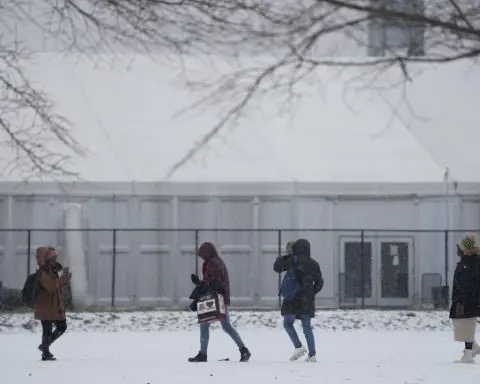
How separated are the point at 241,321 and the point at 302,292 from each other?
26.1 ft

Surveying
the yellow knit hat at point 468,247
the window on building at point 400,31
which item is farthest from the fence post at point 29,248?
the window on building at point 400,31

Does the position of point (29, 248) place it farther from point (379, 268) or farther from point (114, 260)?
point (379, 268)

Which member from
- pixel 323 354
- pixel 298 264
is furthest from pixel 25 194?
pixel 298 264

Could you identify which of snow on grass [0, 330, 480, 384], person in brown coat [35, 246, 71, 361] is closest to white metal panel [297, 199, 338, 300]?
snow on grass [0, 330, 480, 384]

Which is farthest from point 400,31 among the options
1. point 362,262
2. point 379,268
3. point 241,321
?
point 379,268

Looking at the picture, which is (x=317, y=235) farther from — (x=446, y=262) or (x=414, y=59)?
(x=414, y=59)

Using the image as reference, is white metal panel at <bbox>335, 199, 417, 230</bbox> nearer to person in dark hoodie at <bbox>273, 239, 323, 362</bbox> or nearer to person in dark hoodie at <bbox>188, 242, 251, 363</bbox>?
person in dark hoodie at <bbox>273, 239, 323, 362</bbox>

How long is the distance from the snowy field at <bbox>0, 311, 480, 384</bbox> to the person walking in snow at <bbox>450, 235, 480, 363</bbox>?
0.36 meters

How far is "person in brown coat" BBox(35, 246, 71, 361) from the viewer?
13.3m

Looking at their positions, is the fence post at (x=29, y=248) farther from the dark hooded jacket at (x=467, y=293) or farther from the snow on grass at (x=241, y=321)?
the dark hooded jacket at (x=467, y=293)

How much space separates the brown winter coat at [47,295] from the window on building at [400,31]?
27.0 feet

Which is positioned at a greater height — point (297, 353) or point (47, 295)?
point (47, 295)

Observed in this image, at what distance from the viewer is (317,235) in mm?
24500

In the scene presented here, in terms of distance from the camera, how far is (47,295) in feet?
43.9
